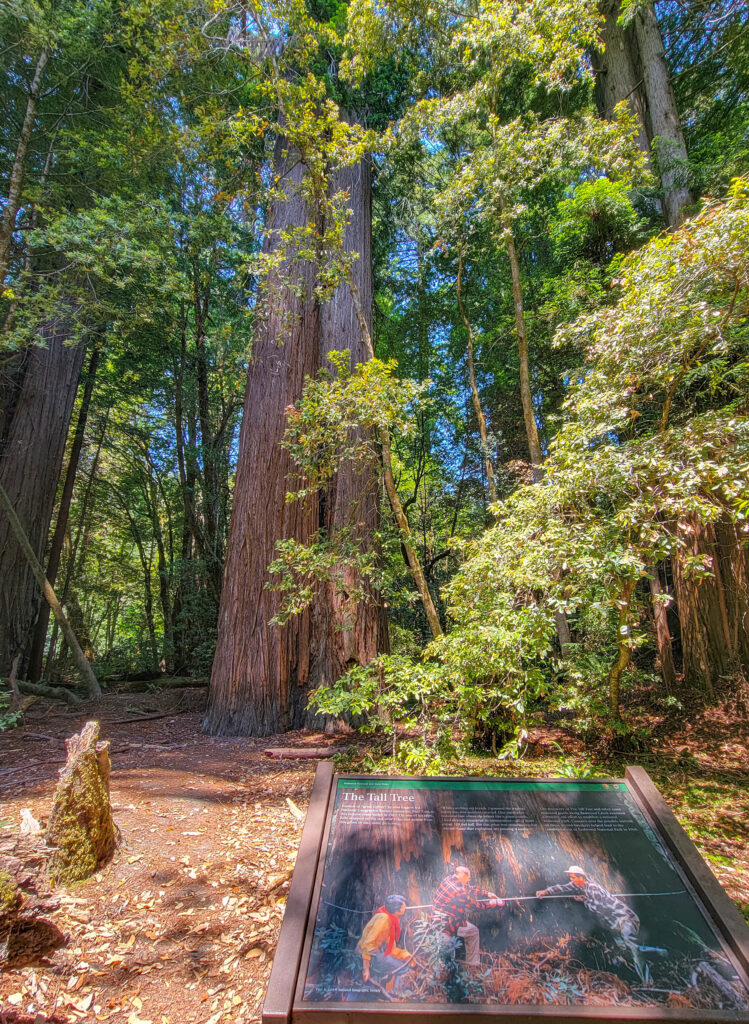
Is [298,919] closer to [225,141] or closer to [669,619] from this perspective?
[225,141]

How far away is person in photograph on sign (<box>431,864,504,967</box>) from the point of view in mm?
1459

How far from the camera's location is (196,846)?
2.61m

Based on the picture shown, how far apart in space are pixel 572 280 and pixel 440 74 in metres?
3.80

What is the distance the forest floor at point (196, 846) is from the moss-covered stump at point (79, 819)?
83 mm

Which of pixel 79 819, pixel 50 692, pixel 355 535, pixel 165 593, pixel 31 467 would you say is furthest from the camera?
pixel 165 593

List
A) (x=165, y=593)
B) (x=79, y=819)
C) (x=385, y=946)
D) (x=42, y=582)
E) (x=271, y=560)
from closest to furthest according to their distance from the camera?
(x=385, y=946) < (x=79, y=819) < (x=271, y=560) < (x=42, y=582) < (x=165, y=593)

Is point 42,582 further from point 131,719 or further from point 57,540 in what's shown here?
point 57,540

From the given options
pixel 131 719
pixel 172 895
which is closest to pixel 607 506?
pixel 172 895

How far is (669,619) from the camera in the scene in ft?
21.3

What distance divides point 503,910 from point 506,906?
0.02m

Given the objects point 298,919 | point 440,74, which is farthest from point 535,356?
point 298,919

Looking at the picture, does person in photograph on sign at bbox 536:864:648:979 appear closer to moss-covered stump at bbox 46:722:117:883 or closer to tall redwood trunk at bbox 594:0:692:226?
moss-covered stump at bbox 46:722:117:883

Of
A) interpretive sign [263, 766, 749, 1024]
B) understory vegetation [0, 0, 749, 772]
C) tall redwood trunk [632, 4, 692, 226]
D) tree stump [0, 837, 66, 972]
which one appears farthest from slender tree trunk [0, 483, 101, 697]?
tall redwood trunk [632, 4, 692, 226]

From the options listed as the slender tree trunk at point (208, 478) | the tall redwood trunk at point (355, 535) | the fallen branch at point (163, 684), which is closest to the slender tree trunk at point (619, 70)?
the tall redwood trunk at point (355, 535)
